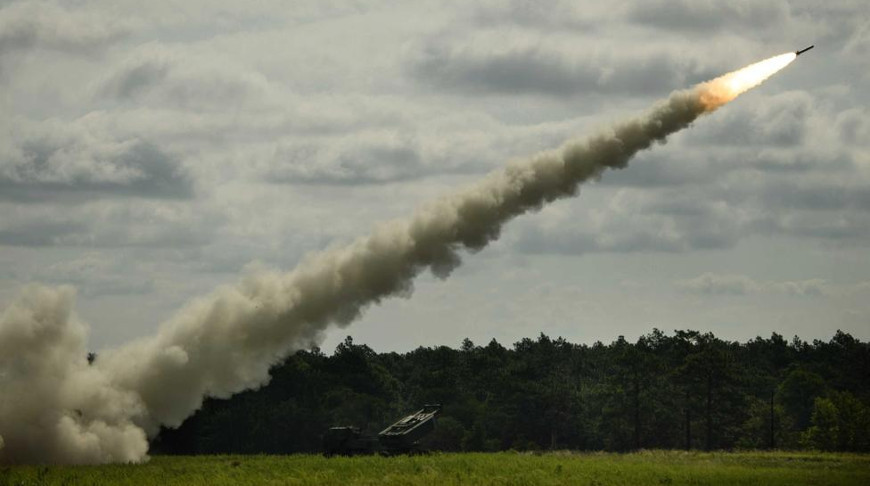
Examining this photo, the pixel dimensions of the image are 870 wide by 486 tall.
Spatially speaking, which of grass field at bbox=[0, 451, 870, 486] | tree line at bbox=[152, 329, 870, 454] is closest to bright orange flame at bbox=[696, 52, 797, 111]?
grass field at bbox=[0, 451, 870, 486]

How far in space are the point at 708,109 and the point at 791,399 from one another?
68244 mm

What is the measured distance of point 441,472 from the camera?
183 ft

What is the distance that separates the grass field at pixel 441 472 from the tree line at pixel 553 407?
25320 mm

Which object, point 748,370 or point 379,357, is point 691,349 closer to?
point 748,370

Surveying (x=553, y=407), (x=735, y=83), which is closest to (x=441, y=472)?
(x=735, y=83)

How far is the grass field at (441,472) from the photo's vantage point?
2056 inches

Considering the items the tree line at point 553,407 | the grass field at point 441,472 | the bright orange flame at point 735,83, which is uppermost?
the bright orange flame at point 735,83

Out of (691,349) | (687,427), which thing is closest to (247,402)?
(687,427)

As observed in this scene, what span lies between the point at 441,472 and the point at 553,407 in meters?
48.9

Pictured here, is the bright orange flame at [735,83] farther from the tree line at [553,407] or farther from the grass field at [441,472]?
the tree line at [553,407]

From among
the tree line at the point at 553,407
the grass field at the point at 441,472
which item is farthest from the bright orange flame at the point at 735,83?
the tree line at the point at 553,407

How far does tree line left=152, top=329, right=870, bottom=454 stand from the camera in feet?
304

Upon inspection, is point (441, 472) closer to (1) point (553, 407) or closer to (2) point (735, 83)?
(2) point (735, 83)

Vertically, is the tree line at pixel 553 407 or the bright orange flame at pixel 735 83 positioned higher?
the bright orange flame at pixel 735 83
